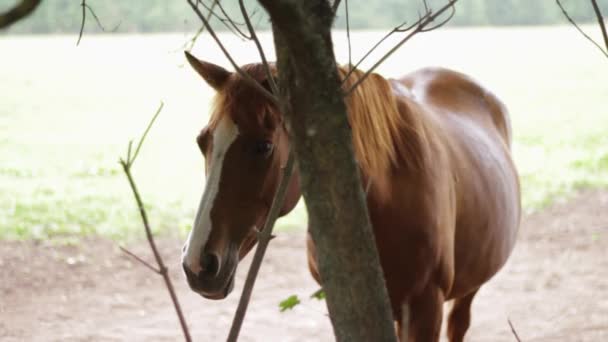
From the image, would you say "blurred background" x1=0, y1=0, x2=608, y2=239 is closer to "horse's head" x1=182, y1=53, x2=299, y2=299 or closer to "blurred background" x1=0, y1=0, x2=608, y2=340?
"blurred background" x1=0, y1=0, x2=608, y2=340

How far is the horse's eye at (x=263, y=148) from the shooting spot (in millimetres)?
2109

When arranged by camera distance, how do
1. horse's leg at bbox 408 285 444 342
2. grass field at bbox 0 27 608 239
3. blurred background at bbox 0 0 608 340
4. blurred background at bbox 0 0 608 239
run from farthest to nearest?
1. blurred background at bbox 0 0 608 239
2. grass field at bbox 0 27 608 239
3. blurred background at bbox 0 0 608 340
4. horse's leg at bbox 408 285 444 342

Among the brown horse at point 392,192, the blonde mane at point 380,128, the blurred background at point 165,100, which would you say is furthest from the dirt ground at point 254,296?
the blonde mane at point 380,128

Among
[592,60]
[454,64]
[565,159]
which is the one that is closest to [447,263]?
[565,159]

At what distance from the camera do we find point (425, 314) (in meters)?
2.45

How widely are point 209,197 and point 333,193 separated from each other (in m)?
1.20

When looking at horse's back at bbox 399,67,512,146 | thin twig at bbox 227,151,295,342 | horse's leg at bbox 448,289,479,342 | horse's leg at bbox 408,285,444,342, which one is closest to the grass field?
thin twig at bbox 227,151,295,342

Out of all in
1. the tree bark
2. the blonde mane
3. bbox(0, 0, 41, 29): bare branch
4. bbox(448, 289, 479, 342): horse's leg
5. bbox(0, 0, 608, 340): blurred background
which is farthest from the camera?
bbox(0, 0, 608, 340): blurred background

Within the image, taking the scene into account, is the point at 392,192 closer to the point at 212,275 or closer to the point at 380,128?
the point at 380,128

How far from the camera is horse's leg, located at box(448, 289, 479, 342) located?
3746 mm

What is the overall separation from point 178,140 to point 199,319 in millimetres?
6167

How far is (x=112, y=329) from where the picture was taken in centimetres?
465

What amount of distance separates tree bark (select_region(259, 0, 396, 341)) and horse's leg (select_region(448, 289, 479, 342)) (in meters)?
2.91

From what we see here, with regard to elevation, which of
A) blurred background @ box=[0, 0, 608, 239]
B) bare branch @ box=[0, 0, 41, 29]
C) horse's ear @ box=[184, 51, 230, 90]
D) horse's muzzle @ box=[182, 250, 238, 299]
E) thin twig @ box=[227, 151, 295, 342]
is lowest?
blurred background @ box=[0, 0, 608, 239]
